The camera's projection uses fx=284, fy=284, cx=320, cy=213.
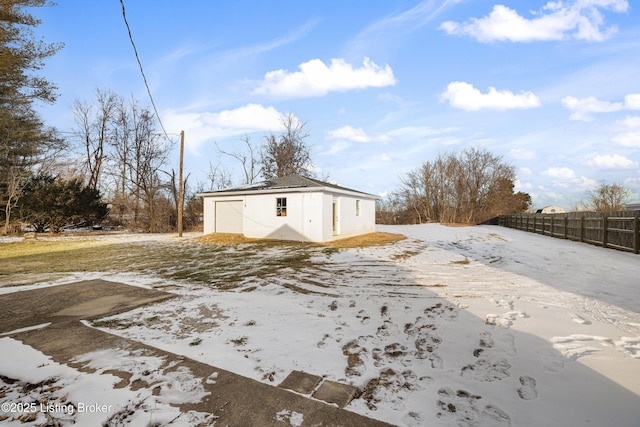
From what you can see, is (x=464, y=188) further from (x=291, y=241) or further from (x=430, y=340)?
(x=430, y=340)

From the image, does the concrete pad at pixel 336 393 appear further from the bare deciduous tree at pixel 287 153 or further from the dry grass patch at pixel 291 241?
the bare deciduous tree at pixel 287 153

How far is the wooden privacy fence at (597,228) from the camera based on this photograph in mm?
9047

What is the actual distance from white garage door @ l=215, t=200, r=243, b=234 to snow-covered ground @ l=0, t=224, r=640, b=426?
8.77 meters

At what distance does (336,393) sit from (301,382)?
0.31 meters

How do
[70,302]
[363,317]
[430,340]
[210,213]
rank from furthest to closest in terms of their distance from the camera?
[210,213] → [70,302] → [363,317] → [430,340]

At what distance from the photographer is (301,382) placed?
2273mm

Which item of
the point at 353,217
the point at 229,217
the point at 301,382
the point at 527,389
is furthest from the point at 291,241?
the point at 527,389

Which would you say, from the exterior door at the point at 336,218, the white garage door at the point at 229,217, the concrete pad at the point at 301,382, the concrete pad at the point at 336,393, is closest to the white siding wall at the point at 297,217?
the exterior door at the point at 336,218

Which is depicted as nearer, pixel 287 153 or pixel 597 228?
pixel 597 228

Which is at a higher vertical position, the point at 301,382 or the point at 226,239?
the point at 226,239

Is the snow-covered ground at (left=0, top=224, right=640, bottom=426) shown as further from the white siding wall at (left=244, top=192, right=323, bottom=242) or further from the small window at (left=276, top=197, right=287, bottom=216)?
the small window at (left=276, top=197, right=287, bottom=216)

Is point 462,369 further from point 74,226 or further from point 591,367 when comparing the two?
point 74,226

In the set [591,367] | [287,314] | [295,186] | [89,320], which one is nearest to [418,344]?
[591,367]

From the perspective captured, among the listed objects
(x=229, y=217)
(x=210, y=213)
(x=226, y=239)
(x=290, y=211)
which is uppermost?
(x=290, y=211)
